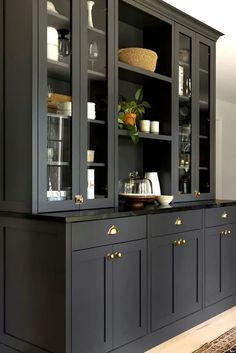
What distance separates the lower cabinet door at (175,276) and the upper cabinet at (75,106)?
0.52 metres

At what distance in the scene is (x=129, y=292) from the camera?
238cm

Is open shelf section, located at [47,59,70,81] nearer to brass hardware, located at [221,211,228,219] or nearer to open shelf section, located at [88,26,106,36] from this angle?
open shelf section, located at [88,26,106,36]

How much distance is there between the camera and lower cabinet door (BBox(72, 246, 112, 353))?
6.73 ft

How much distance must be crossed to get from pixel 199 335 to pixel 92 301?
1084 mm

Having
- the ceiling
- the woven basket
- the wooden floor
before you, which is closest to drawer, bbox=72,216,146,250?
the wooden floor

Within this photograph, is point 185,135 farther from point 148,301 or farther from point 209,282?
point 148,301

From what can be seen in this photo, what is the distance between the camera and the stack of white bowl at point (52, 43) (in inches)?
89.5

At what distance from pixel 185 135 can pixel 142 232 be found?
117cm

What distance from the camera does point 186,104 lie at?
3.32m

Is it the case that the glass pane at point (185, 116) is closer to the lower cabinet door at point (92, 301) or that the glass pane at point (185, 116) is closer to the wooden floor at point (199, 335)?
the wooden floor at point (199, 335)

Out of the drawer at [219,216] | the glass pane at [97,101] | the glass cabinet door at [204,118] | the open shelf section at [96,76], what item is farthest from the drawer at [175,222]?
the open shelf section at [96,76]

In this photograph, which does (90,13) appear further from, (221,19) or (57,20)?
(221,19)

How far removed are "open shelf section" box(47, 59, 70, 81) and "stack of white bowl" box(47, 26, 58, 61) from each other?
3 centimetres

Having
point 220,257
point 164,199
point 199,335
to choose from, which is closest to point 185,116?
point 164,199
